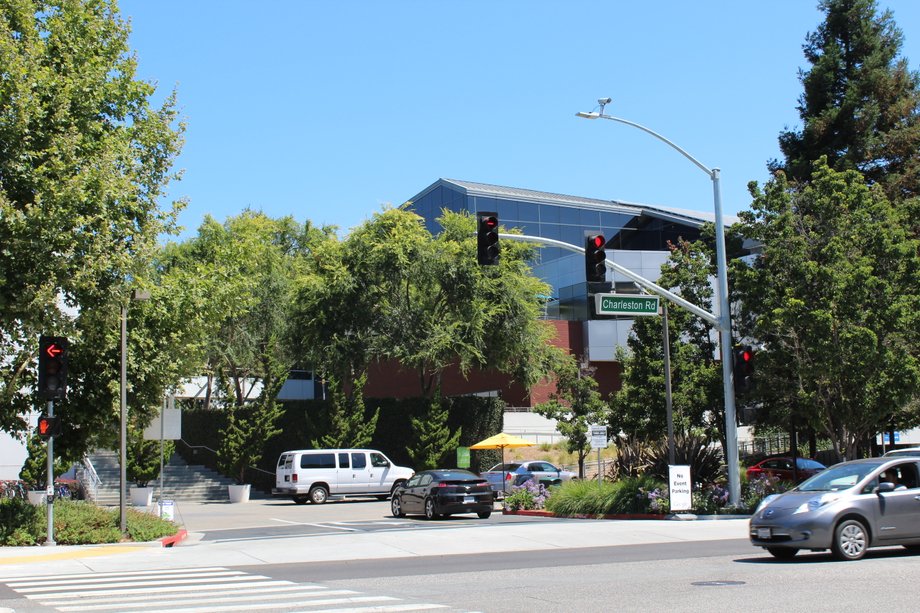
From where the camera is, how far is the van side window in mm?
38812

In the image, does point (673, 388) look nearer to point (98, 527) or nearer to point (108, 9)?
point (98, 527)

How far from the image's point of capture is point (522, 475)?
1430 inches

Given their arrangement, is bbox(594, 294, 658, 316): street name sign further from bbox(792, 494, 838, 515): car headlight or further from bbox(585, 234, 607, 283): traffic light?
bbox(792, 494, 838, 515): car headlight

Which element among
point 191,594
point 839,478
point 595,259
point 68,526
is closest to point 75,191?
point 68,526

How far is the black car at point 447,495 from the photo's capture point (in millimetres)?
27719

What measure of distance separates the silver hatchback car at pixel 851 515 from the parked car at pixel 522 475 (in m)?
21.8

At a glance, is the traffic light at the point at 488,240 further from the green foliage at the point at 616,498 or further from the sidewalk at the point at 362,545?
the green foliage at the point at 616,498

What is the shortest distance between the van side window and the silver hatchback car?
2673 cm

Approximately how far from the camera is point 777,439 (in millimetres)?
46406

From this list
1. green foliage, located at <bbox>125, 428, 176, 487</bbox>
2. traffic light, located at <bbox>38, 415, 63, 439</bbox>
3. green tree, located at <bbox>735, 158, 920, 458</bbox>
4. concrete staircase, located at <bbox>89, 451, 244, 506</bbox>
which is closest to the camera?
traffic light, located at <bbox>38, 415, 63, 439</bbox>

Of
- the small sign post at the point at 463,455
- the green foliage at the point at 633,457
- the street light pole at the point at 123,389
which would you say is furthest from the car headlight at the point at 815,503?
the small sign post at the point at 463,455

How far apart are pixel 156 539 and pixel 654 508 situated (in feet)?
40.6

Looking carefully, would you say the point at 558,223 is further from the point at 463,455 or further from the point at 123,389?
the point at 123,389

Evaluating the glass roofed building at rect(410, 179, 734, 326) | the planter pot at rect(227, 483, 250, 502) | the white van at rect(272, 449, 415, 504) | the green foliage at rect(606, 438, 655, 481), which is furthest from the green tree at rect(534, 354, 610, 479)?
the glass roofed building at rect(410, 179, 734, 326)
